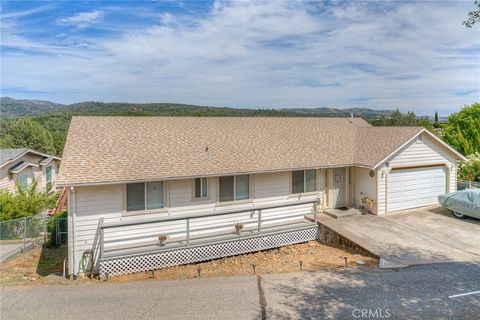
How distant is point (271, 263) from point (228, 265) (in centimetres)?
150

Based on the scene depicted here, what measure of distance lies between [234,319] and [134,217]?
19.0 feet

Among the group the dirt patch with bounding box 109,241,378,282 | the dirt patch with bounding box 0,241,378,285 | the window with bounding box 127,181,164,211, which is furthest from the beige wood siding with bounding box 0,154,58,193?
the dirt patch with bounding box 109,241,378,282

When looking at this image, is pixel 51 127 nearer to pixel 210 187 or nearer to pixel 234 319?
pixel 210 187

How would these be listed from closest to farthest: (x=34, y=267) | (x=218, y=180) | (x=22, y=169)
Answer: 1. (x=34, y=267)
2. (x=218, y=180)
3. (x=22, y=169)

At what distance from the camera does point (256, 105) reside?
127 ft

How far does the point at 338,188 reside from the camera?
1484cm

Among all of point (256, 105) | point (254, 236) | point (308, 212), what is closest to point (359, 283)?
point (254, 236)

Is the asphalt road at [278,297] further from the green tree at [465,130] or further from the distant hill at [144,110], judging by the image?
the distant hill at [144,110]

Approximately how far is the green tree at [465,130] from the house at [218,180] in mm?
14300

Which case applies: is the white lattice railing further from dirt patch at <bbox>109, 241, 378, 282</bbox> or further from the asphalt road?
the asphalt road

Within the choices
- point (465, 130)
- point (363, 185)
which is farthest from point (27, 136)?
point (465, 130)

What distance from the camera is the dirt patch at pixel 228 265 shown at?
31.0 ft
